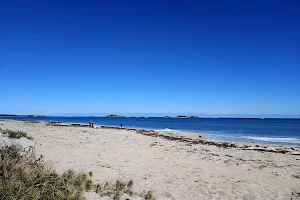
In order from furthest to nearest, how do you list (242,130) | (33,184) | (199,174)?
(242,130) → (199,174) → (33,184)

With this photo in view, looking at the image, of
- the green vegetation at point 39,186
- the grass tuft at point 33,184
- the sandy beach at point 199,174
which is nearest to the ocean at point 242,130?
the sandy beach at point 199,174

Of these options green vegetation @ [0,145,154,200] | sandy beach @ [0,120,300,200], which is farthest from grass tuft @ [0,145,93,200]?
sandy beach @ [0,120,300,200]

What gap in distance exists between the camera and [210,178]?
8.87m

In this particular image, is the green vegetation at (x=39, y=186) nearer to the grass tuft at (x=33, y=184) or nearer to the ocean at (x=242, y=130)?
the grass tuft at (x=33, y=184)

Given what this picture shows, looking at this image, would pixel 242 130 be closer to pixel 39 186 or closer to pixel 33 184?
pixel 39 186

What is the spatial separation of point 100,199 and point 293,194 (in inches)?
226

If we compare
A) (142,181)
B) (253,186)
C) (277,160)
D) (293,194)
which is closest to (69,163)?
(142,181)

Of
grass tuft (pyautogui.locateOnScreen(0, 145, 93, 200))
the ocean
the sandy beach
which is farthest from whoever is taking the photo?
the ocean

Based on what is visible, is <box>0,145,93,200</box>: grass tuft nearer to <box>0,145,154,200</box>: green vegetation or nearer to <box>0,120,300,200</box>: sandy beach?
<box>0,145,154,200</box>: green vegetation

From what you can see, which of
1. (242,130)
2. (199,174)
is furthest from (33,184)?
(242,130)

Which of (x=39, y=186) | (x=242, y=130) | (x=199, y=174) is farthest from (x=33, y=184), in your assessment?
(x=242, y=130)

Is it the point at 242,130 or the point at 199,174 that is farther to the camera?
the point at 242,130

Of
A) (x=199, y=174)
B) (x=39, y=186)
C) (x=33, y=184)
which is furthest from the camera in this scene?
(x=199, y=174)

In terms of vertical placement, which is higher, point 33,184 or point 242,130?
point 33,184
